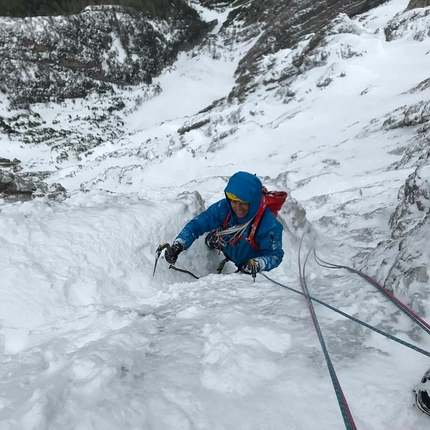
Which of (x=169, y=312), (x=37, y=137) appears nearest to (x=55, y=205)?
(x=169, y=312)

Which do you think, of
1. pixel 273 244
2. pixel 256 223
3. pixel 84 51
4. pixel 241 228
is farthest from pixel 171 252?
pixel 84 51

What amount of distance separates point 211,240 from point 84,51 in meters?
50.5

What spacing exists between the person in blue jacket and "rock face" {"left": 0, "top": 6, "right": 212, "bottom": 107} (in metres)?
44.3

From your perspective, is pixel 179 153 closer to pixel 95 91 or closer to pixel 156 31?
pixel 95 91

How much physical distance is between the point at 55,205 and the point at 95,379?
3374 mm

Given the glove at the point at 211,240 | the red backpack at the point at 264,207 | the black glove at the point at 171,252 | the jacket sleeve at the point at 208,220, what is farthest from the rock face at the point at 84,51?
the red backpack at the point at 264,207

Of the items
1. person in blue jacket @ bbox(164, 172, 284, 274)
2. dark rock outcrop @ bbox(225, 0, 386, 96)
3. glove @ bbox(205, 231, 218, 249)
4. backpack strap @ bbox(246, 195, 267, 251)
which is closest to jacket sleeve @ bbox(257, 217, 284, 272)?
person in blue jacket @ bbox(164, 172, 284, 274)

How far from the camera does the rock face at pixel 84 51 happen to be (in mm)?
40094

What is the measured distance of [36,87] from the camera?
132 feet

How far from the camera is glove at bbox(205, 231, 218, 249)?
471 cm

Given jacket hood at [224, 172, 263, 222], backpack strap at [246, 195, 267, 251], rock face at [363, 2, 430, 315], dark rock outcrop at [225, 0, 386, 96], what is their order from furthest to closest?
dark rock outcrop at [225, 0, 386, 96]
backpack strap at [246, 195, 267, 251]
jacket hood at [224, 172, 263, 222]
rock face at [363, 2, 430, 315]

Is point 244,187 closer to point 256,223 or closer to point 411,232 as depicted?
point 256,223

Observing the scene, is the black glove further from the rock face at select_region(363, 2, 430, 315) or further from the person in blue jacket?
the rock face at select_region(363, 2, 430, 315)

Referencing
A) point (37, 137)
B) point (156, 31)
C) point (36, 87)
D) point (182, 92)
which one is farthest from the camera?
point (156, 31)
